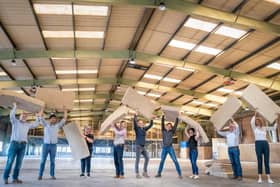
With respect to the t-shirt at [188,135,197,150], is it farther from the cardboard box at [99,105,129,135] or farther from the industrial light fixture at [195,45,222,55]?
the industrial light fixture at [195,45,222,55]

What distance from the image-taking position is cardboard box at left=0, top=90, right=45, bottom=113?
475 cm

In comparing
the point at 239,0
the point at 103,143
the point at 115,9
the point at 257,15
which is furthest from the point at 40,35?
the point at 103,143

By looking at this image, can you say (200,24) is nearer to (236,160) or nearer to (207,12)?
(207,12)

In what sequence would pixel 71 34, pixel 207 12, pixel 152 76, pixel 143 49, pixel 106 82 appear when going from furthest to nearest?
1. pixel 106 82
2. pixel 152 76
3. pixel 143 49
4. pixel 71 34
5. pixel 207 12

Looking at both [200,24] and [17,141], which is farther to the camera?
[200,24]

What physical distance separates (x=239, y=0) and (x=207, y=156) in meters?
19.9

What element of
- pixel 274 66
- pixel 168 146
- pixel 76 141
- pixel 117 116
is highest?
pixel 274 66

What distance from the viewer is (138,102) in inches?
242

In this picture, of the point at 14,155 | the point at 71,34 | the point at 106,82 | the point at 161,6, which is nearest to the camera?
the point at 14,155

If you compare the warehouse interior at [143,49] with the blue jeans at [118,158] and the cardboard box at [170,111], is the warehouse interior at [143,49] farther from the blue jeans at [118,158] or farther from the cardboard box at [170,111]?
the cardboard box at [170,111]

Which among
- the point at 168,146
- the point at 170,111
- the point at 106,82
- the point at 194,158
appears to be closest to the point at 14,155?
the point at 168,146

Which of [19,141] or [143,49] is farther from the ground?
[143,49]

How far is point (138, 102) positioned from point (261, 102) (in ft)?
9.35

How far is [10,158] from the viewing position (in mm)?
4840
